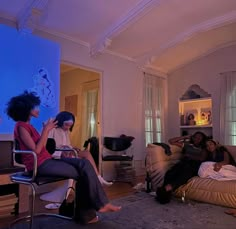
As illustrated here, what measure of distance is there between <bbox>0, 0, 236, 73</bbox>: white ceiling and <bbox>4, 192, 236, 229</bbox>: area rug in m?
2.78

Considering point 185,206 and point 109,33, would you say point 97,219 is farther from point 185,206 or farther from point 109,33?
point 109,33

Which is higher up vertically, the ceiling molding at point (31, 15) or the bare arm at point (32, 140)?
the ceiling molding at point (31, 15)

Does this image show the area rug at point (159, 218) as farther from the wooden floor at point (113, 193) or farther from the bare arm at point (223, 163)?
the bare arm at point (223, 163)

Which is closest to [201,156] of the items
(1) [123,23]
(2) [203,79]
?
(1) [123,23]

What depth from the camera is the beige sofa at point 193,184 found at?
2.96 meters

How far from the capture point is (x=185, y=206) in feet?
9.93

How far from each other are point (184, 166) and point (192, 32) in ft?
8.83

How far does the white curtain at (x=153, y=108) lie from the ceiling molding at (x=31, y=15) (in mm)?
3046

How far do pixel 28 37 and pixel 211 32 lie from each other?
11.5 feet

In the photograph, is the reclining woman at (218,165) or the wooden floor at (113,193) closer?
the wooden floor at (113,193)

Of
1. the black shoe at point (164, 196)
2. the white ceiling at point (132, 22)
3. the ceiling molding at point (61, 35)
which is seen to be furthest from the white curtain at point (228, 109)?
the ceiling molding at point (61, 35)

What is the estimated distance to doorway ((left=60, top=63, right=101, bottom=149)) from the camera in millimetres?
6352

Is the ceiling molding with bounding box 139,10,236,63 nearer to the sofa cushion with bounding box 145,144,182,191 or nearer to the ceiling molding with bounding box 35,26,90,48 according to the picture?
the ceiling molding with bounding box 35,26,90,48

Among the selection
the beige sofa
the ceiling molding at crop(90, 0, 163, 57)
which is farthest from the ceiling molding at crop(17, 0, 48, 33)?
the beige sofa
